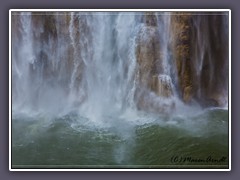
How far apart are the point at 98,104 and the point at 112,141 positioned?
0.92ft

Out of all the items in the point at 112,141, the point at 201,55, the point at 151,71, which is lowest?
the point at 112,141

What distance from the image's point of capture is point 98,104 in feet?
6.92

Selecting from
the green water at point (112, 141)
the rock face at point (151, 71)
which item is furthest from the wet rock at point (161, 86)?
the green water at point (112, 141)

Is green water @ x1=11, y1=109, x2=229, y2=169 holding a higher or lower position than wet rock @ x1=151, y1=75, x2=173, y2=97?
lower

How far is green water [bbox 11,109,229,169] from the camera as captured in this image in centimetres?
210

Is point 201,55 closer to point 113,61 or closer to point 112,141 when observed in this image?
point 113,61

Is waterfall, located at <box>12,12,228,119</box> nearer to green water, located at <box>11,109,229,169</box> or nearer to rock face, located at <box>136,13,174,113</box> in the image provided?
rock face, located at <box>136,13,174,113</box>

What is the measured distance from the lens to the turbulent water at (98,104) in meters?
2.10

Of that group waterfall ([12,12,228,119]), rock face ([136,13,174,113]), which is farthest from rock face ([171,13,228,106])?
rock face ([136,13,174,113])

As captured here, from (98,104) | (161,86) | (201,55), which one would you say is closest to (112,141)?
(98,104)

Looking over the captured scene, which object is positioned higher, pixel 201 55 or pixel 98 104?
pixel 201 55

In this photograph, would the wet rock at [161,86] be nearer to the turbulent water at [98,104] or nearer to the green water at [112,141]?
the turbulent water at [98,104]

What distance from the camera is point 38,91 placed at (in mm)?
2105
